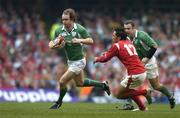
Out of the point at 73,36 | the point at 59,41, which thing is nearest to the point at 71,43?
the point at 73,36

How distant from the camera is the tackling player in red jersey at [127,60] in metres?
19.1

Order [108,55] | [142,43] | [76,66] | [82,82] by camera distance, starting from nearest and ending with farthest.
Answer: [108,55], [76,66], [82,82], [142,43]

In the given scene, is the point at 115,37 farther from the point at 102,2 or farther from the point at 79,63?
the point at 102,2

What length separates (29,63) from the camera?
3375 centimetres

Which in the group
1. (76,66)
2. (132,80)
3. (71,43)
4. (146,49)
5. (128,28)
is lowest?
(132,80)

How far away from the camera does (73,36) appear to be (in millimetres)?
20234

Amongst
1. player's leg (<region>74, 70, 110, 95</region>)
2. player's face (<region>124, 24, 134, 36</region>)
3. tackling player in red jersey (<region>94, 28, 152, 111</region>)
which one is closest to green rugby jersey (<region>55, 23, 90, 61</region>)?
player's leg (<region>74, 70, 110, 95</region>)

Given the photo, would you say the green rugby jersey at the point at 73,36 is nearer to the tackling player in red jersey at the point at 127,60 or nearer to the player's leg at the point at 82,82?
the player's leg at the point at 82,82

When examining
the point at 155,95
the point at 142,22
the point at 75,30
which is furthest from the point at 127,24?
the point at 142,22

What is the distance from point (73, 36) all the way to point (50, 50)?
15.3 m

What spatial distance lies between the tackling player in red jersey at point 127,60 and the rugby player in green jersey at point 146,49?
4.47 ft

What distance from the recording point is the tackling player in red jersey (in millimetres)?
19125

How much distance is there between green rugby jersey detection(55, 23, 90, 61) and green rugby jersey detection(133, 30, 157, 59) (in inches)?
60.0

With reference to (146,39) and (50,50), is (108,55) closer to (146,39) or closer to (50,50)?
(146,39)
